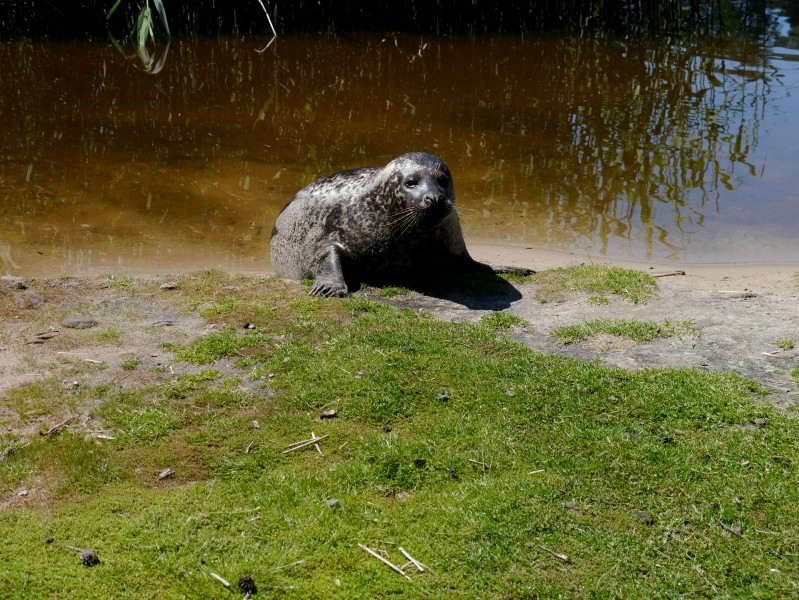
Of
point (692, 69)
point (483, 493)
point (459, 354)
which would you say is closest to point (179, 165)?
point (459, 354)

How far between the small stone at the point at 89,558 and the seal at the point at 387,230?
462cm

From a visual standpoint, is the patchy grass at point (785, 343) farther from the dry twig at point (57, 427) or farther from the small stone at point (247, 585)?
the dry twig at point (57, 427)

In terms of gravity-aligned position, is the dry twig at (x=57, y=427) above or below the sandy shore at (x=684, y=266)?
above

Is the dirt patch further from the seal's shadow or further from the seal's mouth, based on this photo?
the seal's mouth

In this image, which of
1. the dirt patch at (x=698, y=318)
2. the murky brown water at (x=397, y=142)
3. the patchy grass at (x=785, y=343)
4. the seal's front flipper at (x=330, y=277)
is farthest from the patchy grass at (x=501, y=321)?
the murky brown water at (x=397, y=142)

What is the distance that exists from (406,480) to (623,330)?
9.51 feet

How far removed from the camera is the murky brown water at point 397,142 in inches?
450

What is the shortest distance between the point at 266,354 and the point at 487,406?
1.80 meters

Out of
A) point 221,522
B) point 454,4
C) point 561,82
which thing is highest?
point 454,4

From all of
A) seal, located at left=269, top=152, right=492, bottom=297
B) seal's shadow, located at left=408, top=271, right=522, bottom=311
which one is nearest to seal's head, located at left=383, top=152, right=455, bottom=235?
seal, located at left=269, top=152, right=492, bottom=297

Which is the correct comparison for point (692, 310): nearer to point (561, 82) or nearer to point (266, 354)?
point (266, 354)

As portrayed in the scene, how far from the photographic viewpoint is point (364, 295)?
865 cm

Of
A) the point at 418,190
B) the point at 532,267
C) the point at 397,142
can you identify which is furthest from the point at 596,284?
A: the point at 397,142

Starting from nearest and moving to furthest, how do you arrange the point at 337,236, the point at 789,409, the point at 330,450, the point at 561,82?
the point at 330,450
the point at 789,409
the point at 337,236
the point at 561,82
